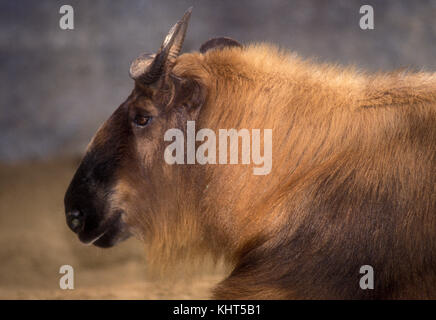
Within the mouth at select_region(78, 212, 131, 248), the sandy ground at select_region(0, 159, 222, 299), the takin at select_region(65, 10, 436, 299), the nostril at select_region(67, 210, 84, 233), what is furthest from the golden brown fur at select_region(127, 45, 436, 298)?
the sandy ground at select_region(0, 159, 222, 299)

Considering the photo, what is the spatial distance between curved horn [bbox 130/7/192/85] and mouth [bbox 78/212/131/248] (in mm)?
703

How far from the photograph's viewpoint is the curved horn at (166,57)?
8.00 feet

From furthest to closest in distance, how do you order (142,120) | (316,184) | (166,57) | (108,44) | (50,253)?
(108,44) → (50,253) → (142,120) → (166,57) → (316,184)

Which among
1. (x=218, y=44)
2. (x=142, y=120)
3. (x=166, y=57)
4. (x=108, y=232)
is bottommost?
(x=108, y=232)

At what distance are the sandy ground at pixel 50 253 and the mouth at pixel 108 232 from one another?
7.95ft

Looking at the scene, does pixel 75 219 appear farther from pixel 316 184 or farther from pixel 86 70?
pixel 86 70

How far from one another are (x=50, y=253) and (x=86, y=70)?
2.17m

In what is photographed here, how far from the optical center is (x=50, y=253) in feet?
18.8

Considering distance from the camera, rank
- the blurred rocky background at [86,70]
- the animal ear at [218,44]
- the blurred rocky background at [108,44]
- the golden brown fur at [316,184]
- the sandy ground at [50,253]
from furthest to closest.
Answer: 1. the blurred rocky background at [108,44]
2. the blurred rocky background at [86,70]
3. the sandy ground at [50,253]
4. the animal ear at [218,44]
5. the golden brown fur at [316,184]

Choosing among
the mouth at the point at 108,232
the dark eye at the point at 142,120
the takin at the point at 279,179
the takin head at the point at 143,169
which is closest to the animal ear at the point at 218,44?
the takin at the point at 279,179

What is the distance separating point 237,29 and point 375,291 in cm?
412

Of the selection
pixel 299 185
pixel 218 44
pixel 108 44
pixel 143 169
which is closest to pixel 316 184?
pixel 299 185

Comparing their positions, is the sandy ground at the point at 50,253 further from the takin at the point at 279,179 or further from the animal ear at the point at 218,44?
the animal ear at the point at 218,44
